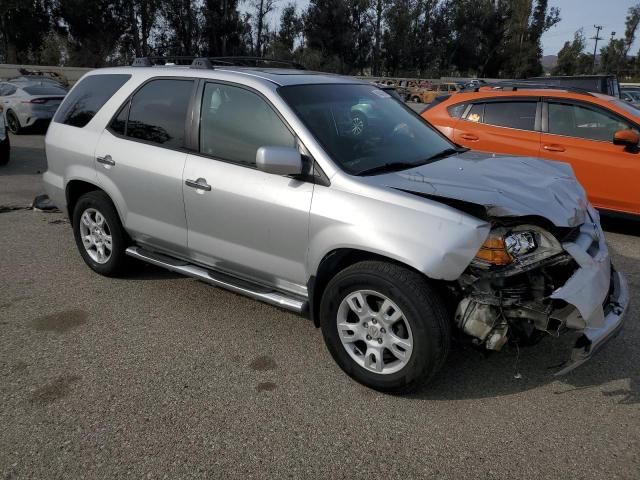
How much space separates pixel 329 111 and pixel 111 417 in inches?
92.0

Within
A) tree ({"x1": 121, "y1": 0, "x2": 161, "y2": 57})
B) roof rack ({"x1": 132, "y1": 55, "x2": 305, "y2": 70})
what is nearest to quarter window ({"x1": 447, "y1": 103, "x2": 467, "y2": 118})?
roof rack ({"x1": 132, "y1": 55, "x2": 305, "y2": 70})

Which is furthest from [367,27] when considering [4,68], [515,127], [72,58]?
[515,127]

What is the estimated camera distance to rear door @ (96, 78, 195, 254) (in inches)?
158

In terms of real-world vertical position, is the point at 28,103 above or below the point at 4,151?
above

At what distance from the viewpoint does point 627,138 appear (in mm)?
5852

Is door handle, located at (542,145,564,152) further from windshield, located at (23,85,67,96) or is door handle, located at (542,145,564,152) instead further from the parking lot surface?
windshield, located at (23,85,67,96)

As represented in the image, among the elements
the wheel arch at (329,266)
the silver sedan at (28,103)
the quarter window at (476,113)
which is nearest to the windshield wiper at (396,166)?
the wheel arch at (329,266)

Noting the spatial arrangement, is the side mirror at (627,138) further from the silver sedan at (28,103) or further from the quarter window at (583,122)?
the silver sedan at (28,103)

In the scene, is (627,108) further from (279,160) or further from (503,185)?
(279,160)

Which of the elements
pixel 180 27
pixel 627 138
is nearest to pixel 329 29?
pixel 180 27

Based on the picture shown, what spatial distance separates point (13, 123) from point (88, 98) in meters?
11.7

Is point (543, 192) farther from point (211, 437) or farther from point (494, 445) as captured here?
point (211, 437)

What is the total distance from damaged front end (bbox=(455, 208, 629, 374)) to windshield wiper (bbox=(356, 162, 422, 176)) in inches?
32.6

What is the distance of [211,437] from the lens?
2.79 metres
